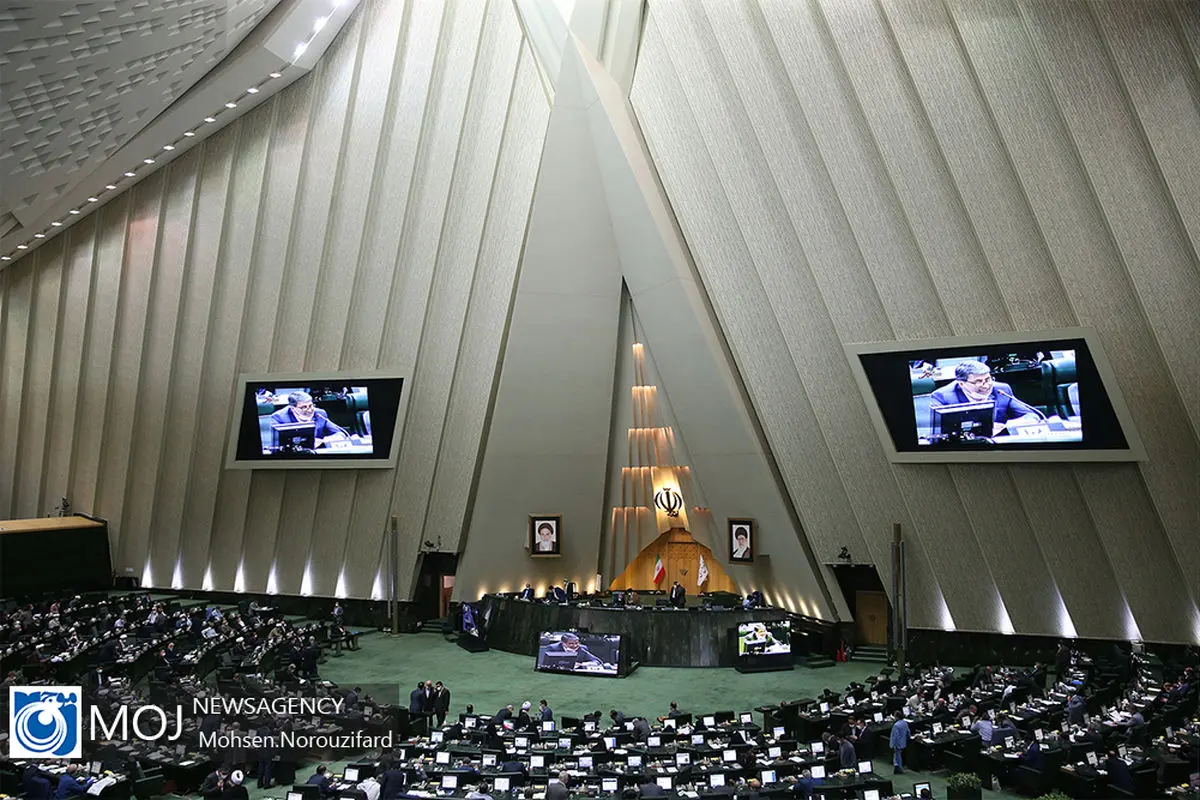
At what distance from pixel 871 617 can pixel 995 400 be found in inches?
265

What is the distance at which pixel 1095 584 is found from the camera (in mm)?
18500

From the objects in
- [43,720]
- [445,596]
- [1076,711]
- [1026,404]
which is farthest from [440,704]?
[1026,404]

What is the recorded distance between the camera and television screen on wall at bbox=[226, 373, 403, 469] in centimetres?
2467

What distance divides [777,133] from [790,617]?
428 inches

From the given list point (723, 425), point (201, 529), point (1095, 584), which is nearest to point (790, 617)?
point (723, 425)

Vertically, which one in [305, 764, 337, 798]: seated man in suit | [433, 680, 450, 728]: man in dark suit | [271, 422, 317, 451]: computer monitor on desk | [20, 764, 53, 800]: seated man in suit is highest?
[271, 422, 317, 451]: computer monitor on desk

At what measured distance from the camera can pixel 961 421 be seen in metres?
18.7

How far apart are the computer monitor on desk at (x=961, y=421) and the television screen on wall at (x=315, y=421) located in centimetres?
1316

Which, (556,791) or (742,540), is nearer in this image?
(556,791)

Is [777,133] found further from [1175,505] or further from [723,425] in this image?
[1175,505]

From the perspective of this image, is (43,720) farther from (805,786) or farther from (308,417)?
(308,417)

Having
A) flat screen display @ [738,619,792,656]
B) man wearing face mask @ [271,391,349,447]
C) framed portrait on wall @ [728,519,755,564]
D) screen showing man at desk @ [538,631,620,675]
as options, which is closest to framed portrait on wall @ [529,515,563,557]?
screen showing man at desk @ [538,631,620,675]

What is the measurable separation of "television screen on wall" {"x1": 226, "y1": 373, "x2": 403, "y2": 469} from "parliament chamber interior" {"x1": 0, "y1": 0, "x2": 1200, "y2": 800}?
0.14m

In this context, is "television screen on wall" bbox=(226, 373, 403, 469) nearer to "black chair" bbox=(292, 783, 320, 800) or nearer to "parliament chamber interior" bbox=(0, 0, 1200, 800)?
"parliament chamber interior" bbox=(0, 0, 1200, 800)
